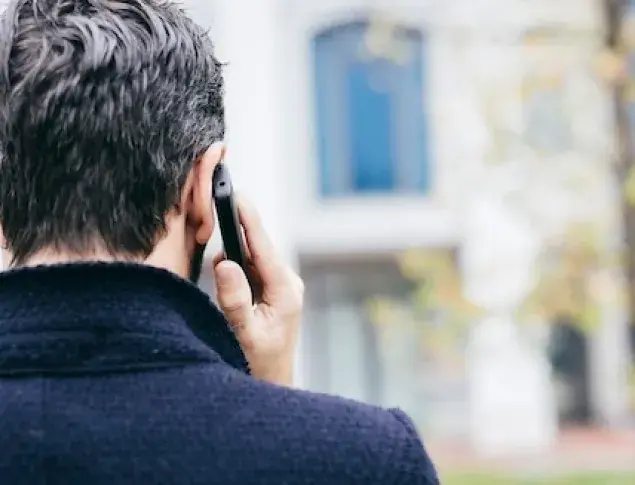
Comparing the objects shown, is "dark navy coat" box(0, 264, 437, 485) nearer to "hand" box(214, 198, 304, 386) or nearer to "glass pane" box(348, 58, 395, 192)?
"hand" box(214, 198, 304, 386)

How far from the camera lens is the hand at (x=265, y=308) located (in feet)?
3.89

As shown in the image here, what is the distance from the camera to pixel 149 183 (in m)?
1.08

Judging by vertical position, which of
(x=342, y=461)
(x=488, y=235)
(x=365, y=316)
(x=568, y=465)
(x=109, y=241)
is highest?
(x=109, y=241)

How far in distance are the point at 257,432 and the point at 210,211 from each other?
0.21 m

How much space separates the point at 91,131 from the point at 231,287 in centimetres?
20

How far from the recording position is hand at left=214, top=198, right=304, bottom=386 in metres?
1.18

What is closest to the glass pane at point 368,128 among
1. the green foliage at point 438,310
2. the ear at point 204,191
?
the green foliage at point 438,310

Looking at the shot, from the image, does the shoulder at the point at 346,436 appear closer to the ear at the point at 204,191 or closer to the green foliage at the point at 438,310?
the ear at the point at 204,191

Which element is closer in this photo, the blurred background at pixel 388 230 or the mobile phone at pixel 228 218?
the mobile phone at pixel 228 218

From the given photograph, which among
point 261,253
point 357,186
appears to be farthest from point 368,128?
point 261,253

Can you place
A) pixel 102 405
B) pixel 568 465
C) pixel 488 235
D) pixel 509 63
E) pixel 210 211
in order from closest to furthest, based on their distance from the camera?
pixel 102 405 < pixel 210 211 < pixel 509 63 < pixel 568 465 < pixel 488 235

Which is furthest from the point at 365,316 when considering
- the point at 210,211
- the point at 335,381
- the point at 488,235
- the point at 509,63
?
the point at 210,211

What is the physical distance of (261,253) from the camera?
4.09 feet

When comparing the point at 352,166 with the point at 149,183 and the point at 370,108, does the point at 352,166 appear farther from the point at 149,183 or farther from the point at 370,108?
the point at 149,183
